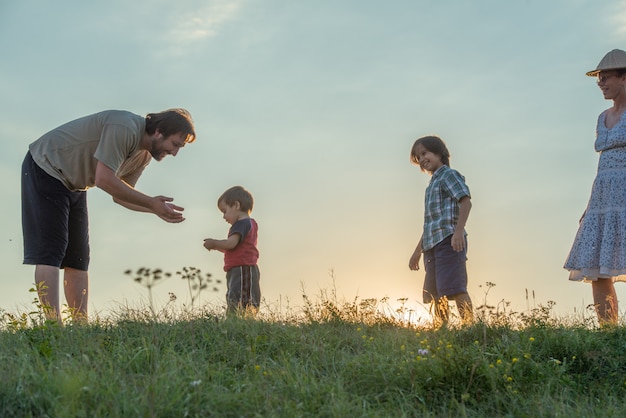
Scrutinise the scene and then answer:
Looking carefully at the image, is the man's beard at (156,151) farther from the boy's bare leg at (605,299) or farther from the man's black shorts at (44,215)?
the boy's bare leg at (605,299)

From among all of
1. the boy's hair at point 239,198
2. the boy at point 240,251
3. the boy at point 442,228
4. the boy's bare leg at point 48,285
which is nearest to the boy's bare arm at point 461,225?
the boy at point 442,228

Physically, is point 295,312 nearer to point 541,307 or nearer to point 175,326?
point 175,326

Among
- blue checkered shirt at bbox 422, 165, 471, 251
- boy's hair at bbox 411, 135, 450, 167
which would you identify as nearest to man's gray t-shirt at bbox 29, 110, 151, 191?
boy's hair at bbox 411, 135, 450, 167

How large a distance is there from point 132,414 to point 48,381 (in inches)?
24.0

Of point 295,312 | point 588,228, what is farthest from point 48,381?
point 588,228

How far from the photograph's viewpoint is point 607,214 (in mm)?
6531

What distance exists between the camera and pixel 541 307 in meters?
5.98

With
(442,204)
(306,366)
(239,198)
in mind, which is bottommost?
(306,366)

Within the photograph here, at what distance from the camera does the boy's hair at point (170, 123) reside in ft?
20.2

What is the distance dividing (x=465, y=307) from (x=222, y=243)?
8.76 feet

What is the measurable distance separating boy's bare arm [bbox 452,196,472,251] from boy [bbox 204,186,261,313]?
224 centimetres

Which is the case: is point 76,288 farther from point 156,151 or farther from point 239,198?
point 239,198

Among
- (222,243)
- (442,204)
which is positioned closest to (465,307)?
(442,204)

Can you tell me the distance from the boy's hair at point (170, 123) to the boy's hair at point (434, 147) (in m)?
2.25
